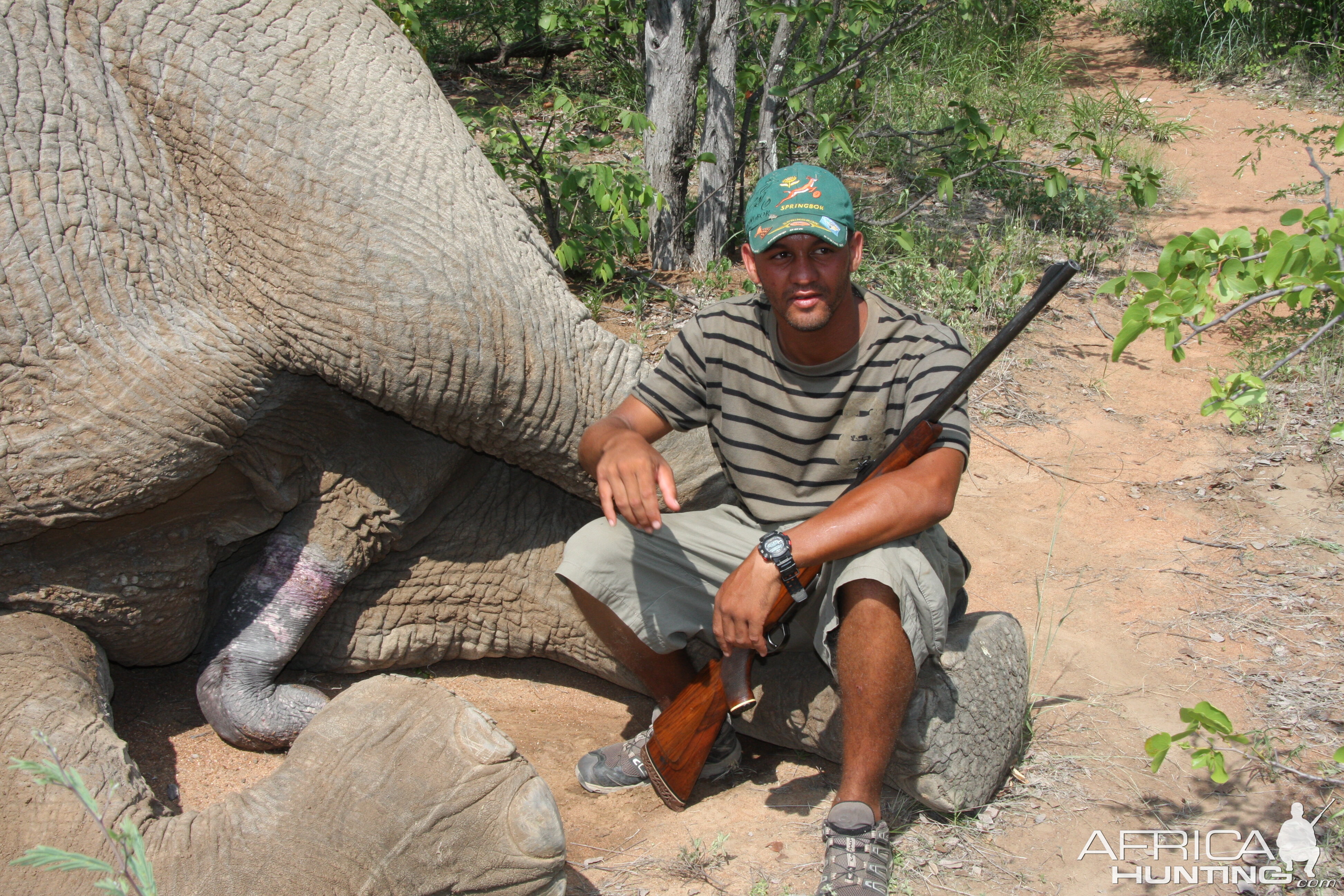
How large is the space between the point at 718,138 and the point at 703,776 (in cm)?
301

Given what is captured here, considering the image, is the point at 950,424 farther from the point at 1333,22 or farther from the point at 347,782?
the point at 1333,22

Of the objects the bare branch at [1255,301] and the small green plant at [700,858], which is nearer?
the bare branch at [1255,301]

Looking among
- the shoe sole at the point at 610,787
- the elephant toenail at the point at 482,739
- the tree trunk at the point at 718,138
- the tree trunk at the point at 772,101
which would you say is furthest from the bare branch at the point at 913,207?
the elephant toenail at the point at 482,739

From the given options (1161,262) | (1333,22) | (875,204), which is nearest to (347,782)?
(1161,262)

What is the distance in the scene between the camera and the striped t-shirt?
2350 mm

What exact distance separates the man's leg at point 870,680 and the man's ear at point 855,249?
671 millimetres

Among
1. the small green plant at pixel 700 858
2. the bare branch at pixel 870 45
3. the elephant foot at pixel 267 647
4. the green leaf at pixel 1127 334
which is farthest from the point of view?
the bare branch at pixel 870 45

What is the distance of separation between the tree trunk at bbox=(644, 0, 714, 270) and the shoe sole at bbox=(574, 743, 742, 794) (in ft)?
8.44

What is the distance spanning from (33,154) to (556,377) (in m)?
1.18

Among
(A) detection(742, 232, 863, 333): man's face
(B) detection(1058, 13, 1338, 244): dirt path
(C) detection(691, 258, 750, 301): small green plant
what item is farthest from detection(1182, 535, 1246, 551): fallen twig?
(B) detection(1058, 13, 1338, 244): dirt path

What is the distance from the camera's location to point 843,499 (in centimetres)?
220

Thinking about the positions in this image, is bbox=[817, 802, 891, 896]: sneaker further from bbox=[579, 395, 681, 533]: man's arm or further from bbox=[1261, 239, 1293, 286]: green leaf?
bbox=[1261, 239, 1293, 286]: green leaf

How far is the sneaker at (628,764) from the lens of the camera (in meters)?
2.56

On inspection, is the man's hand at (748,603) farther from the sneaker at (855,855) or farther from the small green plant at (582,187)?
the small green plant at (582,187)
